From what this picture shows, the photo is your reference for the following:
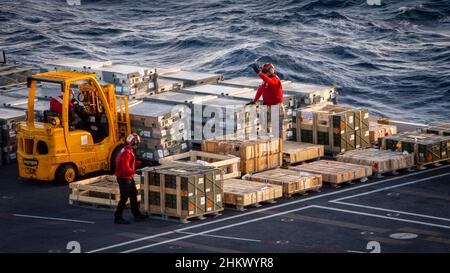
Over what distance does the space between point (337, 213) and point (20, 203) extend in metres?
7.37

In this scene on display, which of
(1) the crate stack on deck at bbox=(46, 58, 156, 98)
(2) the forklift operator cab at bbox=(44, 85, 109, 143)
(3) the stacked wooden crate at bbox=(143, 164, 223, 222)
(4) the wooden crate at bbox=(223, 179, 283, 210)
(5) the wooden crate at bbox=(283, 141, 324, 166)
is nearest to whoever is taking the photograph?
(3) the stacked wooden crate at bbox=(143, 164, 223, 222)

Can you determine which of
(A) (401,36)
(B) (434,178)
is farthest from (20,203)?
(A) (401,36)

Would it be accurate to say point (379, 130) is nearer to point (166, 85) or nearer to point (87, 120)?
point (166, 85)

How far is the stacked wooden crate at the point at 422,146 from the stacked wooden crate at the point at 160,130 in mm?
5326

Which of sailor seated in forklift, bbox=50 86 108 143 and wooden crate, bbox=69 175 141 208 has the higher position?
sailor seated in forklift, bbox=50 86 108 143

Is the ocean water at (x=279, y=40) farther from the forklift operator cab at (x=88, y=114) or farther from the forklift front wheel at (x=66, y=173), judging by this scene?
the forklift front wheel at (x=66, y=173)

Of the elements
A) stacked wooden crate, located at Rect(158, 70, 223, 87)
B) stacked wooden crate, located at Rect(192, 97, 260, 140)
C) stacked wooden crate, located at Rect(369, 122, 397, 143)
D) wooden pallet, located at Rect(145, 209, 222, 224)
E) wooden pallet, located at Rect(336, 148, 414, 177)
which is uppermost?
stacked wooden crate, located at Rect(158, 70, 223, 87)

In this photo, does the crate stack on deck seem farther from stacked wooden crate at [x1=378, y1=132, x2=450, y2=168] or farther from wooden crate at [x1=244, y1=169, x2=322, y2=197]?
stacked wooden crate at [x1=378, y1=132, x2=450, y2=168]

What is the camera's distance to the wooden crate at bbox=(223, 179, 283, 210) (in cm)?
2548

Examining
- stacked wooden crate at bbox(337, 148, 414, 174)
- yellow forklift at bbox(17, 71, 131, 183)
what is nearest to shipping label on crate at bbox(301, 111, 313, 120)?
stacked wooden crate at bbox(337, 148, 414, 174)

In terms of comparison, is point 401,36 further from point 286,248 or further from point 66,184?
point 286,248

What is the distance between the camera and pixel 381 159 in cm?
2859

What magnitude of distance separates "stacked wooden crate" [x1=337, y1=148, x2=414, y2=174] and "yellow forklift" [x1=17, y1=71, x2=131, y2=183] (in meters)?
Answer: 5.78

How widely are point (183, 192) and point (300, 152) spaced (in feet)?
18.9
